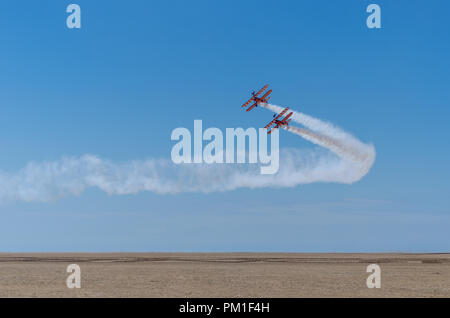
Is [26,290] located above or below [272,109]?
below

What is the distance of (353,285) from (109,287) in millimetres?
23992
